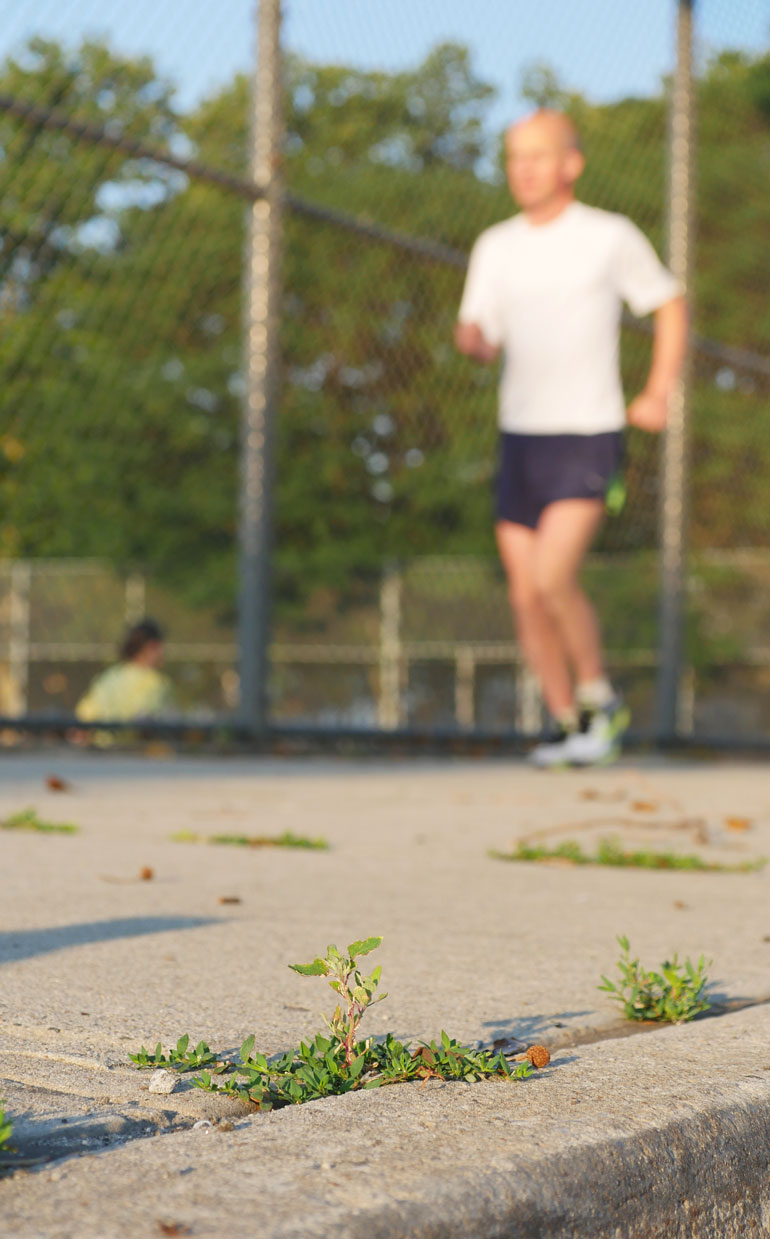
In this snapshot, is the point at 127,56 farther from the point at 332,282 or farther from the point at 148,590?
the point at 148,590

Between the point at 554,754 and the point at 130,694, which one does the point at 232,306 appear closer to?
the point at 130,694

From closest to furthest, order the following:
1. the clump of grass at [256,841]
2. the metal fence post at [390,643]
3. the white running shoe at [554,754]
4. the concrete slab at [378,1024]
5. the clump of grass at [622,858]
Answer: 1. the concrete slab at [378,1024]
2. the clump of grass at [622,858]
3. the clump of grass at [256,841]
4. the white running shoe at [554,754]
5. the metal fence post at [390,643]

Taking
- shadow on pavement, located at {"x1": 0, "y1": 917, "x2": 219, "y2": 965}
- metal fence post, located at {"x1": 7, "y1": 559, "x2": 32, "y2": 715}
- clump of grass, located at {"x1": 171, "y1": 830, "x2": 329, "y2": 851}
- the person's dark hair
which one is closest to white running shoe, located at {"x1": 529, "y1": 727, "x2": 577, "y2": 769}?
the person's dark hair

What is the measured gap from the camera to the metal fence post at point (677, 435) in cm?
791

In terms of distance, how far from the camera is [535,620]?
6055mm

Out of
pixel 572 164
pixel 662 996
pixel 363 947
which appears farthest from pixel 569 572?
pixel 363 947

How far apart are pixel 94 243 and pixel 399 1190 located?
5.07 meters

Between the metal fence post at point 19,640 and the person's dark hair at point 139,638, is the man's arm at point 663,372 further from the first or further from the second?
the metal fence post at point 19,640

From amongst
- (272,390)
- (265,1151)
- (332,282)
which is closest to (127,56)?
(272,390)

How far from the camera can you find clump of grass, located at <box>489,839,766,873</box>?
3057mm

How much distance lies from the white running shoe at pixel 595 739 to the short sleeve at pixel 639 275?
155cm

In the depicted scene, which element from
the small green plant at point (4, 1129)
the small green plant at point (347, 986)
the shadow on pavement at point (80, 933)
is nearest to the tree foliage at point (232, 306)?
the shadow on pavement at point (80, 933)

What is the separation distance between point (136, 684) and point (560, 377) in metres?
2.91

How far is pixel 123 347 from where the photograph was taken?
6.08 meters
